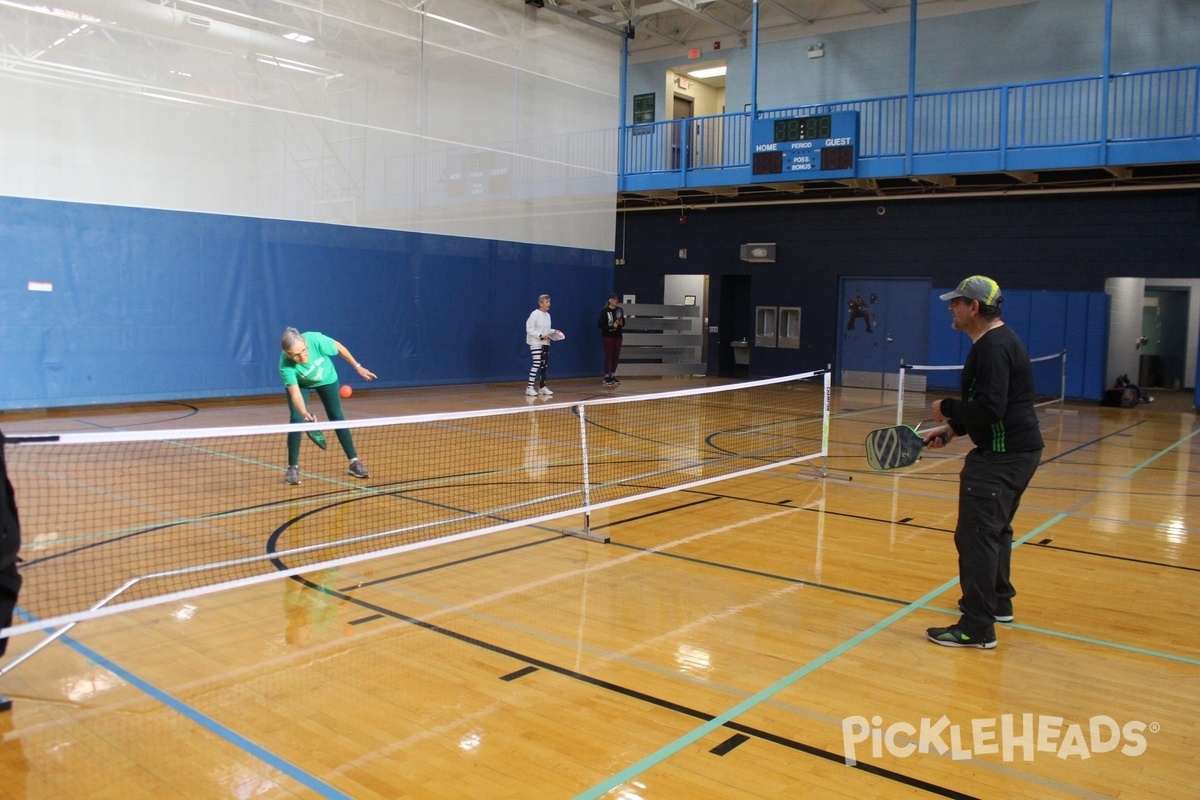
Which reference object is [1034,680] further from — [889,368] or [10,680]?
[889,368]

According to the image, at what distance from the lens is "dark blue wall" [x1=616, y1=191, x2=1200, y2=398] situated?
1895cm

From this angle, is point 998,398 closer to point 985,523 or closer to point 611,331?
point 985,523

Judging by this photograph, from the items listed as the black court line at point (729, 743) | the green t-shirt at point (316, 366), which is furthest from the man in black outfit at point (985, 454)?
the green t-shirt at point (316, 366)

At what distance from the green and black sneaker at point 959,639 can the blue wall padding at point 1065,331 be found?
15.6 metres

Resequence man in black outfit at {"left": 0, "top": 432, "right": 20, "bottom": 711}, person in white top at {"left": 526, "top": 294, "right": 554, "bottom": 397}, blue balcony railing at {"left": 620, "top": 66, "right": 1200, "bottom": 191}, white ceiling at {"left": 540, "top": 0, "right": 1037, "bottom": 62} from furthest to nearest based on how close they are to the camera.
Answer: white ceiling at {"left": 540, "top": 0, "right": 1037, "bottom": 62} → person in white top at {"left": 526, "top": 294, "right": 554, "bottom": 397} → blue balcony railing at {"left": 620, "top": 66, "right": 1200, "bottom": 191} → man in black outfit at {"left": 0, "top": 432, "right": 20, "bottom": 711}

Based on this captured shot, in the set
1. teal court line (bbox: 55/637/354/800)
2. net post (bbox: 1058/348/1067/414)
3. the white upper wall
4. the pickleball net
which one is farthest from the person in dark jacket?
teal court line (bbox: 55/637/354/800)

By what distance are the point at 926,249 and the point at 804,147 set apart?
4231mm

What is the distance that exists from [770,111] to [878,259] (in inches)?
178

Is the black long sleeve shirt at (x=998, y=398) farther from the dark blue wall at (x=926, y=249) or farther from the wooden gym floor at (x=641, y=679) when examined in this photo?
the dark blue wall at (x=926, y=249)

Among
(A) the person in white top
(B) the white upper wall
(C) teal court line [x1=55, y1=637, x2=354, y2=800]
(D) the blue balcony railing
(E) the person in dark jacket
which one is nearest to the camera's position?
(C) teal court line [x1=55, y1=637, x2=354, y2=800]

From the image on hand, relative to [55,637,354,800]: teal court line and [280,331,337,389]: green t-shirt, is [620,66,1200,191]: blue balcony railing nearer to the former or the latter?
[280,331,337,389]: green t-shirt

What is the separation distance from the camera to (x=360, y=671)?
4.69m

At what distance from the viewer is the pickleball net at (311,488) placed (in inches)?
236

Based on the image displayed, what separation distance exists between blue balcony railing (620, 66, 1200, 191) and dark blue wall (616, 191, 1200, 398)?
148 cm
